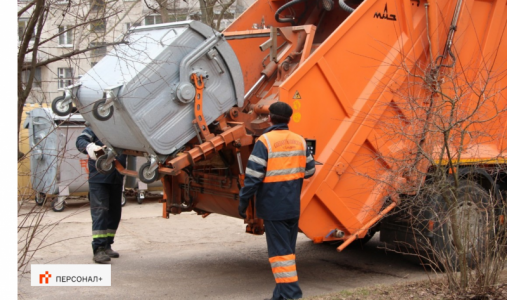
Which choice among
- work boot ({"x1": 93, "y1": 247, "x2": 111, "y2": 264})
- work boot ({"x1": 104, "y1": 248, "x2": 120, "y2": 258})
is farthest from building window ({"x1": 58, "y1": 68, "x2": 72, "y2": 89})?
work boot ({"x1": 104, "y1": 248, "x2": 120, "y2": 258})

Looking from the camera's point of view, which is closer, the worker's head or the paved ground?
the worker's head

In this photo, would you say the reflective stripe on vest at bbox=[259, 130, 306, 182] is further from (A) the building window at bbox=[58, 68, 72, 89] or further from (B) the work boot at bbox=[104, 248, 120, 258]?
(B) the work boot at bbox=[104, 248, 120, 258]

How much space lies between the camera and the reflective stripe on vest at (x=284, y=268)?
4.38 meters

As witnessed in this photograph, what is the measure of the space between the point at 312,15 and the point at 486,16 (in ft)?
5.33

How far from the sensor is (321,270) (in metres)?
5.82

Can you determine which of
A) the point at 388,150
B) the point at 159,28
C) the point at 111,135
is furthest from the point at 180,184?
the point at 388,150

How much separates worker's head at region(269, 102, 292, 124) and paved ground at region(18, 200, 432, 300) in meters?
1.44

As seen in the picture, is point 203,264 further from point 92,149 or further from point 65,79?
point 65,79

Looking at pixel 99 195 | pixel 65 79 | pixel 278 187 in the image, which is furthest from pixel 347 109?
pixel 99 195

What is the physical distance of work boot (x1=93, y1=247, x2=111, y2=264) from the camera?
5934 millimetres

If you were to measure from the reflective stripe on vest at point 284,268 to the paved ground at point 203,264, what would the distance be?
1.69 feet

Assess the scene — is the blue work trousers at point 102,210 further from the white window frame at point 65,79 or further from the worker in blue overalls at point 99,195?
the white window frame at point 65,79

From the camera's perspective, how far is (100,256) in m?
5.95


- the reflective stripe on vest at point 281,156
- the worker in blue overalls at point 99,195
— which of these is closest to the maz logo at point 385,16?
the reflective stripe on vest at point 281,156
